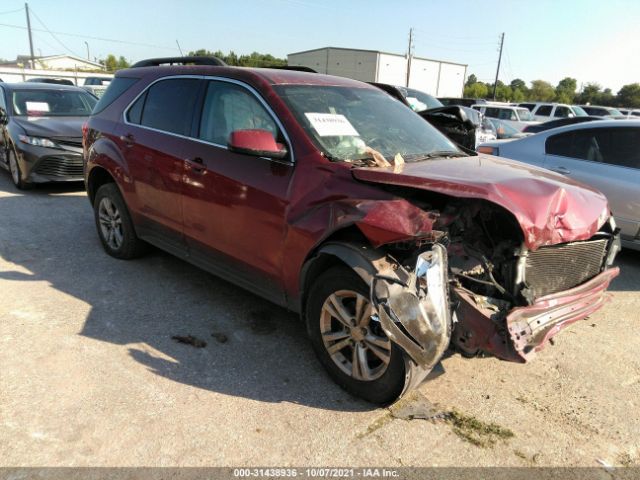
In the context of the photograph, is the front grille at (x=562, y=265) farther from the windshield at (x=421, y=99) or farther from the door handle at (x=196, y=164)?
the windshield at (x=421, y=99)

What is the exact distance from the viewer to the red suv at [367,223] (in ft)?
8.50

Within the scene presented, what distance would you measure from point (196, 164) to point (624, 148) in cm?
475

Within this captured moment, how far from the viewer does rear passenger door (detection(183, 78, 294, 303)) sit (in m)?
3.28

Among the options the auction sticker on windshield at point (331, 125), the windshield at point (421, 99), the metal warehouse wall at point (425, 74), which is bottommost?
the auction sticker on windshield at point (331, 125)

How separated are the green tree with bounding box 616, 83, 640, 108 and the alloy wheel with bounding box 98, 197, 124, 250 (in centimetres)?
7349

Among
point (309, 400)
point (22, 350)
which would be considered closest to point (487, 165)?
point (309, 400)

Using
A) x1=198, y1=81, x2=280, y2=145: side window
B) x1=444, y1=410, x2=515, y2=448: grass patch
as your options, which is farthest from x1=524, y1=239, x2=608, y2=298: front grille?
x1=198, y1=81, x2=280, y2=145: side window

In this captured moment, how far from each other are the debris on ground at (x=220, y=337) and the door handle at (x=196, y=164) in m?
1.24

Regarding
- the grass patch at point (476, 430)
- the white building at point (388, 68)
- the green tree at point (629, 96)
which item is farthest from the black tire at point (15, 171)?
the green tree at point (629, 96)

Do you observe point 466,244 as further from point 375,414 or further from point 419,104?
point 419,104

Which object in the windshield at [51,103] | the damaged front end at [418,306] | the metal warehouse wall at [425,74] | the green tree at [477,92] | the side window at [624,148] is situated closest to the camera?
the damaged front end at [418,306]

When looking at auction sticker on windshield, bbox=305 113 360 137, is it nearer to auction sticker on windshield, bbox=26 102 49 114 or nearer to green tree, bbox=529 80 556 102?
auction sticker on windshield, bbox=26 102 49 114

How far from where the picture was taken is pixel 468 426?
2789mm

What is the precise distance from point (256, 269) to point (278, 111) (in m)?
1.12
